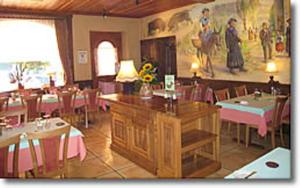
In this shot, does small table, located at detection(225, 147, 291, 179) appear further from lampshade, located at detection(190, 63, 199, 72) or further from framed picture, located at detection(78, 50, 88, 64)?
framed picture, located at detection(78, 50, 88, 64)

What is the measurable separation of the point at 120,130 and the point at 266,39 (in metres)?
3.43

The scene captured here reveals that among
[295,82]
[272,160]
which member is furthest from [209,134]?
[295,82]

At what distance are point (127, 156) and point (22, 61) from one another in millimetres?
4472

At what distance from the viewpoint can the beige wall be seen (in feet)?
24.0

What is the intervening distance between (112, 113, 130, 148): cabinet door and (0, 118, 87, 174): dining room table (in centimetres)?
86

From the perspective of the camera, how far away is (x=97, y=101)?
18.3 feet

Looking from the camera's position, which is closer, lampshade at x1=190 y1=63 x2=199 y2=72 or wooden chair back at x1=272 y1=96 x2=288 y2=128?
wooden chair back at x1=272 y1=96 x2=288 y2=128

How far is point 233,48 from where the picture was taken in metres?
5.72

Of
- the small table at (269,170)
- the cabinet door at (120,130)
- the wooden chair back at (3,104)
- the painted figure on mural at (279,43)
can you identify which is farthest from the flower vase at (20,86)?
the small table at (269,170)

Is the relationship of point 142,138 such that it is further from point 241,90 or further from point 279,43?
point 279,43

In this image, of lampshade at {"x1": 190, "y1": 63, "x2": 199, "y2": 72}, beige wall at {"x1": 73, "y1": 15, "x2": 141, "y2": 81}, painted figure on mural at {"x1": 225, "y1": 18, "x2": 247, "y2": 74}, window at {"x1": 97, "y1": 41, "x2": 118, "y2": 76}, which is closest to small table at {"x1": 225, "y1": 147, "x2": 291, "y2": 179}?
painted figure on mural at {"x1": 225, "y1": 18, "x2": 247, "y2": 74}

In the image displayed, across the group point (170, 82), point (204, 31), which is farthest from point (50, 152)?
point (204, 31)

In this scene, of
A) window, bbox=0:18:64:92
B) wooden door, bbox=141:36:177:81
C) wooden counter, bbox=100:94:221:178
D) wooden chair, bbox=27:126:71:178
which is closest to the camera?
wooden chair, bbox=27:126:71:178

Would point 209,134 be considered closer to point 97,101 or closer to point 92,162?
point 92,162
